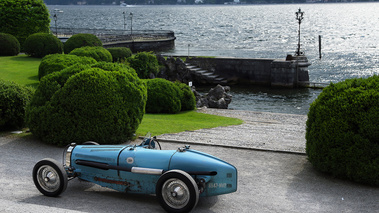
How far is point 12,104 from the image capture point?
13.0m

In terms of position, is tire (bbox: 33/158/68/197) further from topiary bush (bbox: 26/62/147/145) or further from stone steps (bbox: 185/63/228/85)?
stone steps (bbox: 185/63/228/85)

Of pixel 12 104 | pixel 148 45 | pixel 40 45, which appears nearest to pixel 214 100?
pixel 40 45

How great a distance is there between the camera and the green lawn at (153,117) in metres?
14.6

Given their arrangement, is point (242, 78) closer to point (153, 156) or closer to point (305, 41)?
point (153, 156)

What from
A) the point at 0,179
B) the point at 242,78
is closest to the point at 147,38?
the point at 242,78

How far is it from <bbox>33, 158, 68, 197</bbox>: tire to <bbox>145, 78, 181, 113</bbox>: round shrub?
14.5 m

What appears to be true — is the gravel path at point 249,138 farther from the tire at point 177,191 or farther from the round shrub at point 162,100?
the round shrub at point 162,100

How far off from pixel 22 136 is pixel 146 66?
1059 inches

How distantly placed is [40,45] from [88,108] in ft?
86.4

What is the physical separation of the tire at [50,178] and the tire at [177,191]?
6.05ft

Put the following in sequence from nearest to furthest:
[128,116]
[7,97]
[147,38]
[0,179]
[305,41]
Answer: [0,179], [128,116], [7,97], [147,38], [305,41]

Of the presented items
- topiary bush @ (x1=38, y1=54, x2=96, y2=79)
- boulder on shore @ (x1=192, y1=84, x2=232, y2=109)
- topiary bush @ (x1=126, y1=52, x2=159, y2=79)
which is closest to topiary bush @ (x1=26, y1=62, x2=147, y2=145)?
topiary bush @ (x1=38, y1=54, x2=96, y2=79)

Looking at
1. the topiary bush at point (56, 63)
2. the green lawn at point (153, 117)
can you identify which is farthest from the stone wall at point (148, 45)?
the topiary bush at point (56, 63)

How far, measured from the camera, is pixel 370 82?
9.14 m
